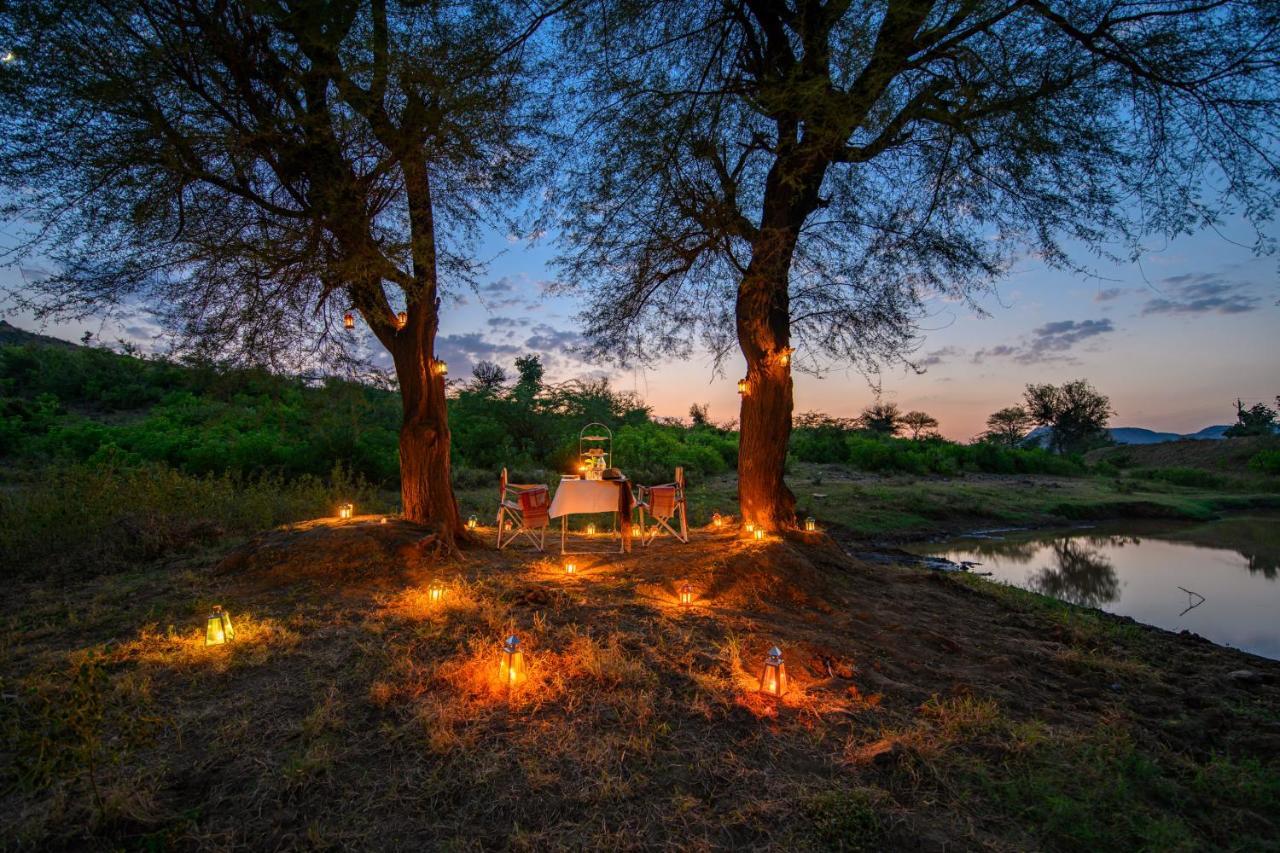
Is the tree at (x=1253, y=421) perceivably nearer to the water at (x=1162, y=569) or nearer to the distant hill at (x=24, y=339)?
the water at (x=1162, y=569)

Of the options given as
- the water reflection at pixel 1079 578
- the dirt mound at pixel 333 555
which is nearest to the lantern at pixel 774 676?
the dirt mound at pixel 333 555

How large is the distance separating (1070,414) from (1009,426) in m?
2.97

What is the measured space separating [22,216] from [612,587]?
18.7 feet

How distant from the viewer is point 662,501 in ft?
23.1

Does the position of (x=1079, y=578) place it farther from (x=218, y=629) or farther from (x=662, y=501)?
(x=218, y=629)

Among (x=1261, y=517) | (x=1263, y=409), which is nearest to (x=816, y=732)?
(x=1261, y=517)

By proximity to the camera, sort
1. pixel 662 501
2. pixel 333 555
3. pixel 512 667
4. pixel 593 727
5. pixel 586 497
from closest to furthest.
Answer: pixel 593 727 < pixel 512 667 < pixel 333 555 < pixel 586 497 < pixel 662 501

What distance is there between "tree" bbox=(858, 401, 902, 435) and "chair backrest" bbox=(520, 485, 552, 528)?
23.3 metres

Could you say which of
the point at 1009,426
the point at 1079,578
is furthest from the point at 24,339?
the point at 1009,426

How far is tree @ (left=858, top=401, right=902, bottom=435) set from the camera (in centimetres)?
2733

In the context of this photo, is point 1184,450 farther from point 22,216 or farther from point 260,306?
point 22,216

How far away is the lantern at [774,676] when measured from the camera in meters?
3.03

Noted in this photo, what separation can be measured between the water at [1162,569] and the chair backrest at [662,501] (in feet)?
16.8

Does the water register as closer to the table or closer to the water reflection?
the water reflection
